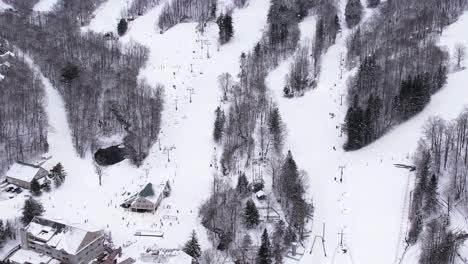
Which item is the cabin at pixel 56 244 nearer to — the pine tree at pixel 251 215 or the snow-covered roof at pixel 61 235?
the snow-covered roof at pixel 61 235

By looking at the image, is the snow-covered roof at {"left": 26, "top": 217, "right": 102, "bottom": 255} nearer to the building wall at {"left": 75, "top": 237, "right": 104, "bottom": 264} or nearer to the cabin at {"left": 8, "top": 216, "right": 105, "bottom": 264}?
the cabin at {"left": 8, "top": 216, "right": 105, "bottom": 264}

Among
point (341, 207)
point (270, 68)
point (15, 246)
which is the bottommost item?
point (15, 246)

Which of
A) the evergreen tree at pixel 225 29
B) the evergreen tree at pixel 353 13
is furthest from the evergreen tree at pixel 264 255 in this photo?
the evergreen tree at pixel 353 13

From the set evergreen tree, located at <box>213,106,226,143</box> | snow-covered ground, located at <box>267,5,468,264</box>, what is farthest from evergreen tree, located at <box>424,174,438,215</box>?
evergreen tree, located at <box>213,106,226,143</box>

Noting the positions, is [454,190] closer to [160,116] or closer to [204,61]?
[160,116]

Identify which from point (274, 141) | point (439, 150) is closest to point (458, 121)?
point (439, 150)

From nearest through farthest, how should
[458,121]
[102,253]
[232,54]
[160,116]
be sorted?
[102,253]
[458,121]
[160,116]
[232,54]

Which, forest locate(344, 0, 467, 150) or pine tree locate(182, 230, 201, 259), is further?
forest locate(344, 0, 467, 150)
